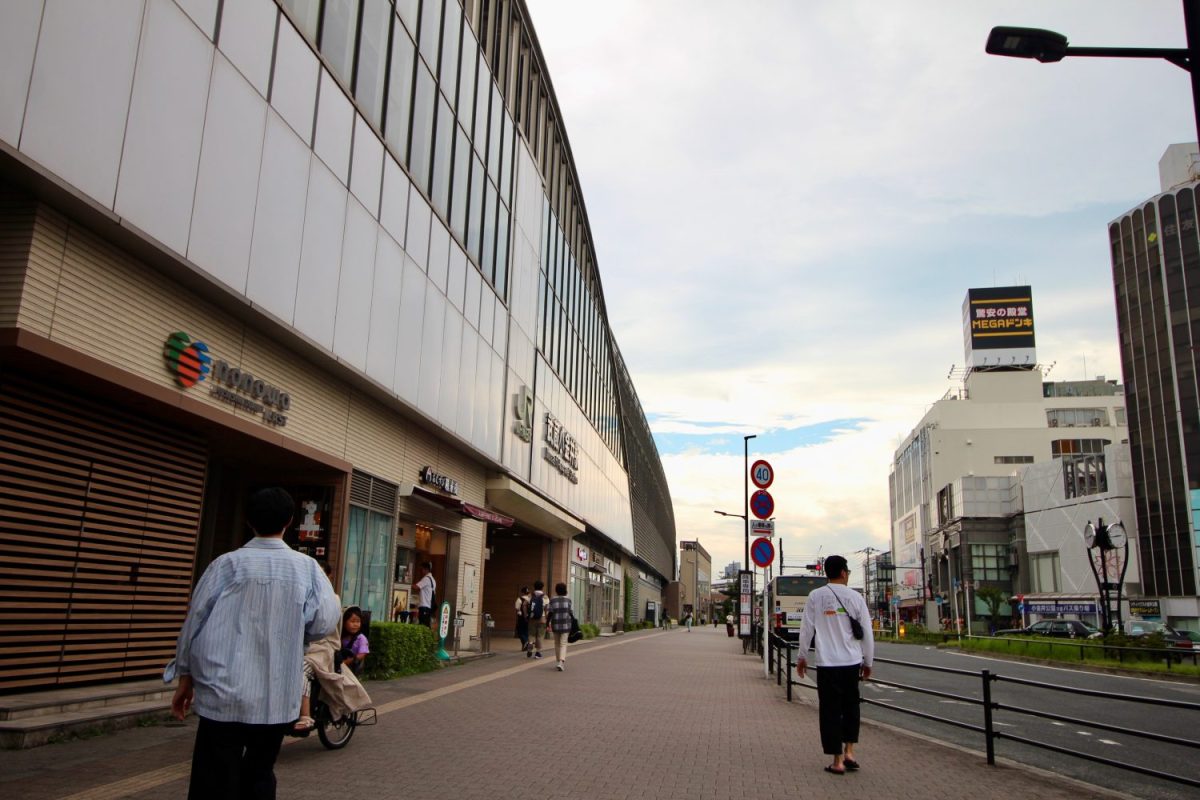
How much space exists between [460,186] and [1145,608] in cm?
6298

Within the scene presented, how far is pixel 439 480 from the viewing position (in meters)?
19.0

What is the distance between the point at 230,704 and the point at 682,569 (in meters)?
141

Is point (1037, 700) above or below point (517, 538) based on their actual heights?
below

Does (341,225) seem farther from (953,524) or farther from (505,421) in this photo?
(953,524)

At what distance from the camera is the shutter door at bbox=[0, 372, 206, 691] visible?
7863 mm

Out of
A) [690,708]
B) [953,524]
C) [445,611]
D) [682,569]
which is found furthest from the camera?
[682,569]

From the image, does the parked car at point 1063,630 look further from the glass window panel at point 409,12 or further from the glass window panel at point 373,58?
the glass window panel at point 373,58

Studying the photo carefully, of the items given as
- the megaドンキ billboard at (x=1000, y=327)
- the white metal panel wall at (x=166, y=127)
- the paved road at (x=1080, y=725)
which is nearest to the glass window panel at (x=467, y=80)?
the white metal panel wall at (x=166, y=127)

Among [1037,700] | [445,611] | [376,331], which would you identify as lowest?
[1037,700]

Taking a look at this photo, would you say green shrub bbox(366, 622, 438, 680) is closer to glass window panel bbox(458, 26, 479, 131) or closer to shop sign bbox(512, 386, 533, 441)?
shop sign bbox(512, 386, 533, 441)

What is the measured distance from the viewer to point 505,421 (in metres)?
23.5

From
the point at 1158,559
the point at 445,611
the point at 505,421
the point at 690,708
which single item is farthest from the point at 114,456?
the point at 1158,559

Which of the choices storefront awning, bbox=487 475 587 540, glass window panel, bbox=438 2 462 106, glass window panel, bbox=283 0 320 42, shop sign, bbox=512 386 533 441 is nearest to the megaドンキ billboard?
storefront awning, bbox=487 475 587 540

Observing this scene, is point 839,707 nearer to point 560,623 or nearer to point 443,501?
point 560,623
